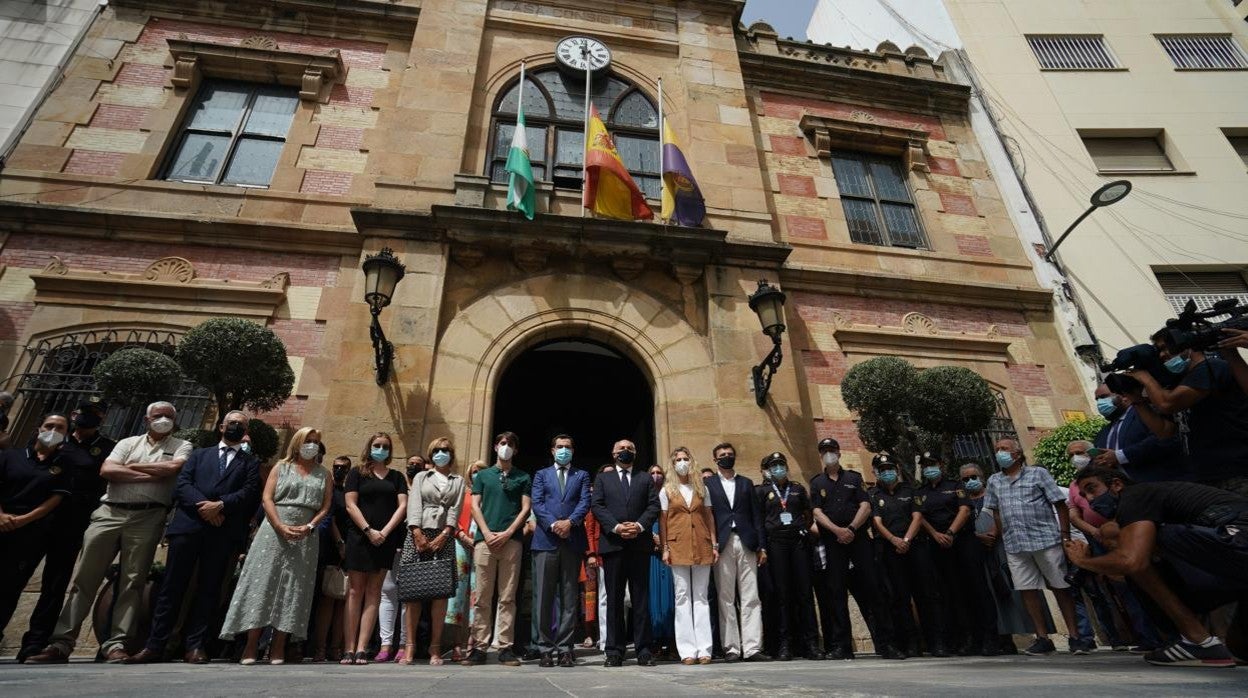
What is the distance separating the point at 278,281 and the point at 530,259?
3.53 meters

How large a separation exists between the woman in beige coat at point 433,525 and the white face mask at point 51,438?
2.78 meters

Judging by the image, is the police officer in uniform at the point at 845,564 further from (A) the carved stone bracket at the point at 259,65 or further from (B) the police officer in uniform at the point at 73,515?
(A) the carved stone bracket at the point at 259,65

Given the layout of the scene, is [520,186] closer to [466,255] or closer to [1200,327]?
[466,255]

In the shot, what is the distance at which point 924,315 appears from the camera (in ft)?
31.5

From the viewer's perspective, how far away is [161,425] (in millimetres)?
4559

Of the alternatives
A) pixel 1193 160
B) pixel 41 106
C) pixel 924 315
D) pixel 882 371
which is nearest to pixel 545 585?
pixel 882 371

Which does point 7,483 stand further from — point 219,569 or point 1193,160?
point 1193,160

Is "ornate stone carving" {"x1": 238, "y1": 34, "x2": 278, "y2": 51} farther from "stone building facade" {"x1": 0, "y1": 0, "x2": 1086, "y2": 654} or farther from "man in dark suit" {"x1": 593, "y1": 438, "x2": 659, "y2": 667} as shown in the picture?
"man in dark suit" {"x1": 593, "y1": 438, "x2": 659, "y2": 667}

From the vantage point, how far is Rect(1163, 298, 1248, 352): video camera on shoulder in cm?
340

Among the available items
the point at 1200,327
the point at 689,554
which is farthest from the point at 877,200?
the point at 689,554

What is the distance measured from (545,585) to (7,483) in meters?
4.19

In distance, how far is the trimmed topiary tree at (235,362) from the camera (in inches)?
Answer: 228

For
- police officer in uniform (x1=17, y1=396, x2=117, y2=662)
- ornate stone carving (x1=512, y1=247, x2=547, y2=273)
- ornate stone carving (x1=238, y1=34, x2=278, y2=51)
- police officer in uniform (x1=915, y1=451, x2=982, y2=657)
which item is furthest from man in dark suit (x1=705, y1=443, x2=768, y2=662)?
ornate stone carving (x1=238, y1=34, x2=278, y2=51)

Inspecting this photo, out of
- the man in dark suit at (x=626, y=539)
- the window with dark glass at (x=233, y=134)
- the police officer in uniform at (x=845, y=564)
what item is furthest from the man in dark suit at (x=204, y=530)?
the window with dark glass at (x=233, y=134)
